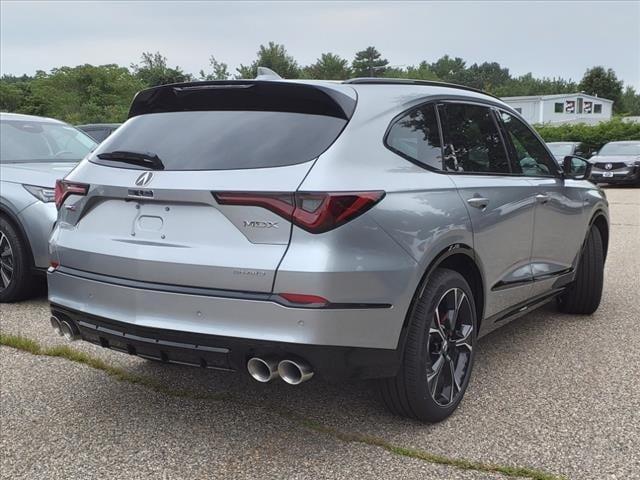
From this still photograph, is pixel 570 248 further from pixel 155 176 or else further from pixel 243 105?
pixel 155 176

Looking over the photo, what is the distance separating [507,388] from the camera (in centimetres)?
377

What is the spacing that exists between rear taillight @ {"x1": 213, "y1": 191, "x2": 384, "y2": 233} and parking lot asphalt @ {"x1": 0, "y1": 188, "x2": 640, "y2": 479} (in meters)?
1.08

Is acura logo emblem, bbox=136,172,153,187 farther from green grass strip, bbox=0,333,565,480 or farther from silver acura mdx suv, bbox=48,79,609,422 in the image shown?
green grass strip, bbox=0,333,565,480

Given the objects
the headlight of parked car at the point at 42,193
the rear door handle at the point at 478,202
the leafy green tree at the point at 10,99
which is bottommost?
the headlight of parked car at the point at 42,193

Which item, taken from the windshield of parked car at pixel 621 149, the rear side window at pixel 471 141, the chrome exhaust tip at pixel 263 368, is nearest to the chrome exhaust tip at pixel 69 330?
the chrome exhaust tip at pixel 263 368

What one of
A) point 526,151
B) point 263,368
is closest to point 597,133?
point 526,151

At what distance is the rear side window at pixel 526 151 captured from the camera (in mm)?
4293

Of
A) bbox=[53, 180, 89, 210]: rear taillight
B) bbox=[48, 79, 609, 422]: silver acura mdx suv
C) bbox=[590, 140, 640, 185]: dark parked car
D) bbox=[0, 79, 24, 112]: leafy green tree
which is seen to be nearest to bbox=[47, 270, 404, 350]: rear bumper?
bbox=[48, 79, 609, 422]: silver acura mdx suv

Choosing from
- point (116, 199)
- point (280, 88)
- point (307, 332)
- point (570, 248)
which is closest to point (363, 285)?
point (307, 332)

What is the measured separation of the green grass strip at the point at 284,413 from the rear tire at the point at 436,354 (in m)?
0.22

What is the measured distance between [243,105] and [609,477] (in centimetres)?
227

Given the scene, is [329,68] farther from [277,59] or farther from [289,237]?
[289,237]

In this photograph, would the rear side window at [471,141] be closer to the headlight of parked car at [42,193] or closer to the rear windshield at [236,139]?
the rear windshield at [236,139]

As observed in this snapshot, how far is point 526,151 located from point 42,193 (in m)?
3.87
